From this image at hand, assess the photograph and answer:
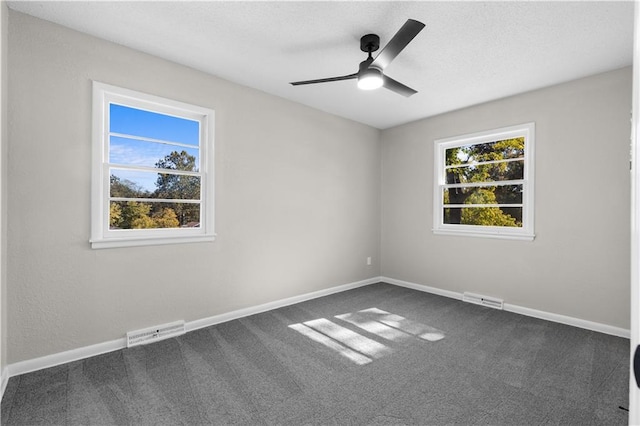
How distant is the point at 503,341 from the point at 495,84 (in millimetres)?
2681

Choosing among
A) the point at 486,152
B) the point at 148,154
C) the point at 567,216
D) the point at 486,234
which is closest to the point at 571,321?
the point at 567,216

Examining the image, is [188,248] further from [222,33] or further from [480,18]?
[480,18]

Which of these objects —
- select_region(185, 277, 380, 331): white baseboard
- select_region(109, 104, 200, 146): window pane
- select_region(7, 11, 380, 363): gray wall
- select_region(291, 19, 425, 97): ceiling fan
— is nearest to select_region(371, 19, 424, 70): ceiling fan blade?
select_region(291, 19, 425, 97): ceiling fan

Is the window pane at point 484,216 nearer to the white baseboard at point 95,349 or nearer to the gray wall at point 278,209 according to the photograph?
the gray wall at point 278,209

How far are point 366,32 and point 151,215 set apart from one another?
2.55 m

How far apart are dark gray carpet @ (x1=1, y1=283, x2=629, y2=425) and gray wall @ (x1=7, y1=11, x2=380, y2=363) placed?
386 mm

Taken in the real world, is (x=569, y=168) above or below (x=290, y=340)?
above

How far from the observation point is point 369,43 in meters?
2.57

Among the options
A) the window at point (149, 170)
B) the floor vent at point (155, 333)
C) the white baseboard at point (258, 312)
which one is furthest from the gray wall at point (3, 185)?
the floor vent at point (155, 333)

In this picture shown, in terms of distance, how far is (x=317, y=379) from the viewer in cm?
229

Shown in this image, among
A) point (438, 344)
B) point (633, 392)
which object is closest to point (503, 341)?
point (438, 344)

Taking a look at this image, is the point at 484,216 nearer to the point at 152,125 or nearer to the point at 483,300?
the point at 483,300

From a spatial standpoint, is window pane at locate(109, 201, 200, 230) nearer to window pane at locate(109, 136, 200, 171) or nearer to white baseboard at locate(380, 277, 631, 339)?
window pane at locate(109, 136, 200, 171)

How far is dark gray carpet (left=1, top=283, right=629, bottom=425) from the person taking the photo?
1.92 meters
